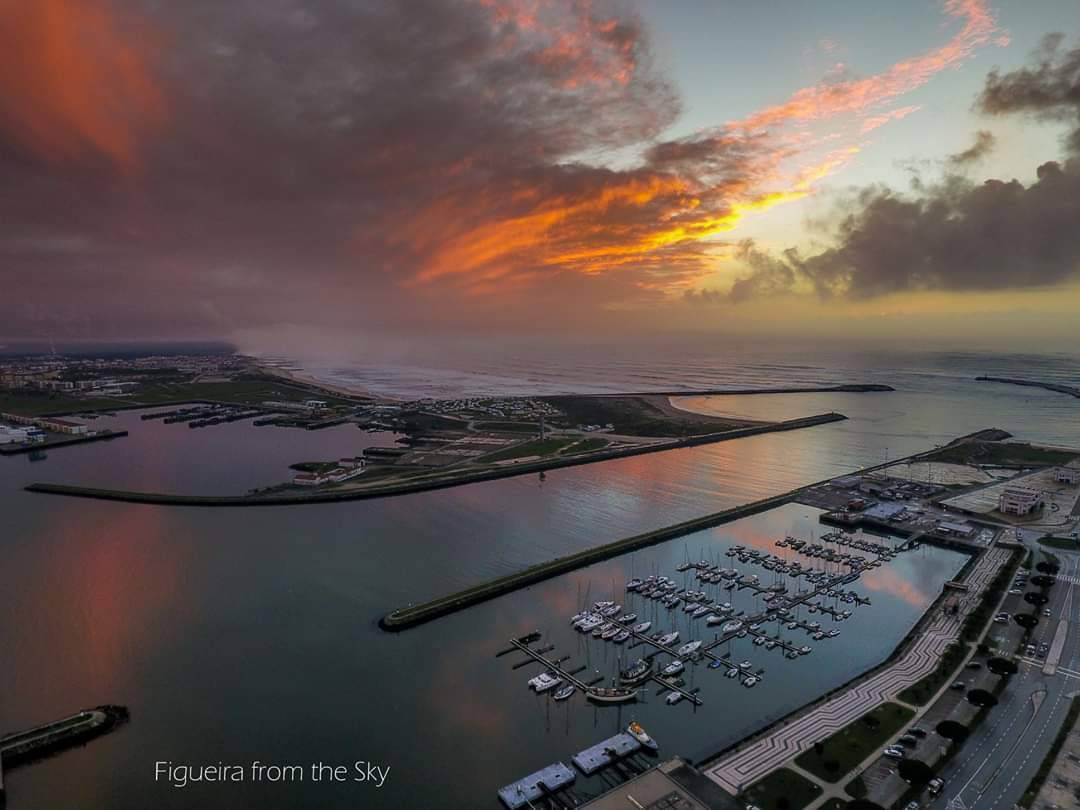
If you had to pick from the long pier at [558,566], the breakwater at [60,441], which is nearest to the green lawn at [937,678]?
the long pier at [558,566]

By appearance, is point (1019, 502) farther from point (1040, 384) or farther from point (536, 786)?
point (1040, 384)

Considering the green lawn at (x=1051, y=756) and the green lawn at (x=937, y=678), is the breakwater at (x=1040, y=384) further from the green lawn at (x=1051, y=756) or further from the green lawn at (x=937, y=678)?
the green lawn at (x=1051, y=756)

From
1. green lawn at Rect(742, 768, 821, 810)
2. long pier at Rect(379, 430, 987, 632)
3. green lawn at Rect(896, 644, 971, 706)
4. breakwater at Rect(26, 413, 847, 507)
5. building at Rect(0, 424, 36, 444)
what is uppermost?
building at Rect(0, 424, 36, 444)

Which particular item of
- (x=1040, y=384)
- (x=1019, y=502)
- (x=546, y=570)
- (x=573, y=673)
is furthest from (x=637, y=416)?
(x=1040, y=384)

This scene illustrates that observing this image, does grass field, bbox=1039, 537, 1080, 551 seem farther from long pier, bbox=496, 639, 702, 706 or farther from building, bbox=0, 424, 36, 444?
building, bbox=0, 424, 36, 444

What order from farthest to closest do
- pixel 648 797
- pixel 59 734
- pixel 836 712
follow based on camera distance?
pixel 836 712
pixel 59 734
pixel 648 797

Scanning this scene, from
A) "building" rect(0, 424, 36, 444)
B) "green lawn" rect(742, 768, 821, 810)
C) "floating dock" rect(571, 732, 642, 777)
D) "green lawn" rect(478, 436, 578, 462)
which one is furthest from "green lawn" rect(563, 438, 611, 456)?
"building" rect(0, 424, 36, 444)

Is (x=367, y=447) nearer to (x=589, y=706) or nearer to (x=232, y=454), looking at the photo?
(x=232, y=454)
